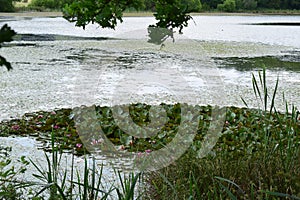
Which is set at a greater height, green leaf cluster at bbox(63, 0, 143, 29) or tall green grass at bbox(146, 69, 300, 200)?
green leaf cluster at bbox(63, 0, 143, 29)

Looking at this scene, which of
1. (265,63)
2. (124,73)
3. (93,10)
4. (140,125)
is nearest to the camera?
(93,10)

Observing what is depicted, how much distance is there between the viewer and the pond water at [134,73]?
17.0ft

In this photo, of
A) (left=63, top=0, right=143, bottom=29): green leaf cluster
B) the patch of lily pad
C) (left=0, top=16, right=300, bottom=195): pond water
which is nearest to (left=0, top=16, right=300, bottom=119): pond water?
(left=0, top=16, right=300, bottom=195): pond water

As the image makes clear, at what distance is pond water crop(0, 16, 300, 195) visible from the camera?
204 inches

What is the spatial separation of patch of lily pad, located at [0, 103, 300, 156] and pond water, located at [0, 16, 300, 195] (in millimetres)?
277

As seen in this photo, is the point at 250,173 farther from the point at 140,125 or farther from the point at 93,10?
the point at 140,125

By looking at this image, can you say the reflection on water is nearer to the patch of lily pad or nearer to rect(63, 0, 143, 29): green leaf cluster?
the patch of lily pad

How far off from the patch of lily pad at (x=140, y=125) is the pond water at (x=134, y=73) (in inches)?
10.9

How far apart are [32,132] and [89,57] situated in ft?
16.4

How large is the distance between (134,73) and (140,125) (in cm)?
299

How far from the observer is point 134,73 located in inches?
273

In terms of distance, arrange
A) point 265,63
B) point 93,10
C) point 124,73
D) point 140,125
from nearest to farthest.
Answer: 1. point 93,10
2. point 140,125
3. point 124,73
4. point 265,63

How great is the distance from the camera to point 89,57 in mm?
8758

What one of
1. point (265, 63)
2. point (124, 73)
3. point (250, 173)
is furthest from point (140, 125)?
point (265, 63)
